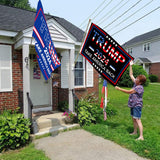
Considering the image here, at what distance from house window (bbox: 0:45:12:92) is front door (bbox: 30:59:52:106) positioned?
1.02m

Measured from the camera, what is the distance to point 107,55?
148 inches

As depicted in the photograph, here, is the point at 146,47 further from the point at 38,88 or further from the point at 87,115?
the point at 87,115

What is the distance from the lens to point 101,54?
150 inches

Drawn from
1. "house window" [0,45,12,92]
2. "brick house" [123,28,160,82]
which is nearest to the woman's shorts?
"house window" [0,45,12,92]

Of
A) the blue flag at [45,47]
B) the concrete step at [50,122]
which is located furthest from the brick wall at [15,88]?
the blue flag at [45,47]

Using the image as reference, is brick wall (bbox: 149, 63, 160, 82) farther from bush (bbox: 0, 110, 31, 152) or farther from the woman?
bush (bbox: 0, 110, 31, 152)

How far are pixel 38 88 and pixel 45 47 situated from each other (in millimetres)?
3030

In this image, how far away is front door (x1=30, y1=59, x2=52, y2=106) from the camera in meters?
6.07

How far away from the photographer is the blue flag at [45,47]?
3.42 metres

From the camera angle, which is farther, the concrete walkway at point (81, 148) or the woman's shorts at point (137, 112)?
the woman's shorts at point (137, 112)

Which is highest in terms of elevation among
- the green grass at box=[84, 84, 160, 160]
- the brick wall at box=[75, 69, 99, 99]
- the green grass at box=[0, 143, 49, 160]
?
the brick wall at box=[75, 69, 99, 99]

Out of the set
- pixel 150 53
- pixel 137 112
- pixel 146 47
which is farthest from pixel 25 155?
pixel 146 47

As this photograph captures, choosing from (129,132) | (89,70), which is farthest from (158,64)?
(129,132)

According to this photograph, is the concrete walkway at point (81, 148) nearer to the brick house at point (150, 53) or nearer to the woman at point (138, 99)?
the woman at point (138, 99)
